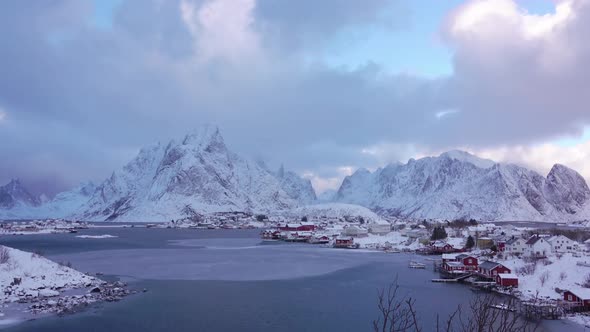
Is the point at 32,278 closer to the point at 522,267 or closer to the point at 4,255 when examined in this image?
the point at 4,255

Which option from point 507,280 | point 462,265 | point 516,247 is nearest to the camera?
point 507,280

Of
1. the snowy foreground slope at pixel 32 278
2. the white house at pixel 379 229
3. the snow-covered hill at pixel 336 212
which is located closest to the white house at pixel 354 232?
the white house at pixel 379 229

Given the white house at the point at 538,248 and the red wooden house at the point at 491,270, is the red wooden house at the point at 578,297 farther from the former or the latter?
the white house at the point at 538,248

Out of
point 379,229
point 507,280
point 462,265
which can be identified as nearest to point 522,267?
point 462,265

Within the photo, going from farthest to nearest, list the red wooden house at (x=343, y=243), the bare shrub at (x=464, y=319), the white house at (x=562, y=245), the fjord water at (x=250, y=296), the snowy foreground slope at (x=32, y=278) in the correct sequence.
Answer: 1. the red wooden house at (x=343, y=243)
2. the white house at (x=562, y=245)
3. the snowy foreground slope at (x=32, y=278)
4. the fjord water at (x=250, y=296)
5. the bare shrub at (x=464, y=319)

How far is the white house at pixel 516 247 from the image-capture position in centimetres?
4362

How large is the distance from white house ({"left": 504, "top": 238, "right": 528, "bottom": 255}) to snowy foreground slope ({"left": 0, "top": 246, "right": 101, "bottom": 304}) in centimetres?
3551

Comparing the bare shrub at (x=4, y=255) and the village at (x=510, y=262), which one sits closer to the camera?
the village at (x=510, y=262)

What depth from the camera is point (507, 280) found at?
28953mm

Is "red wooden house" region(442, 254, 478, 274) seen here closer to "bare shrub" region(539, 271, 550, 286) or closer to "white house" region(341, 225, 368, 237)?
"bare shrub" region(539, 271, 550, 286)

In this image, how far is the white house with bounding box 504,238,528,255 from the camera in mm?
43625

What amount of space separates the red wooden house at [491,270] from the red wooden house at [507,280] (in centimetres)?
126

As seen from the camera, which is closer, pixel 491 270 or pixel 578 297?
pixel 578 297

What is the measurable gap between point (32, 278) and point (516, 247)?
1562 inches
